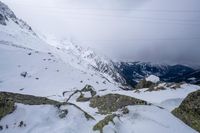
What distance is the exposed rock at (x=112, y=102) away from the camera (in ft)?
103

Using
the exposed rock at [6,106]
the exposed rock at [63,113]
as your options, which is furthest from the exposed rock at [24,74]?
the exposed rock at [63,113]

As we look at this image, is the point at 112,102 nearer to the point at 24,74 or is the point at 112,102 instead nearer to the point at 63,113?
the point at 63,113

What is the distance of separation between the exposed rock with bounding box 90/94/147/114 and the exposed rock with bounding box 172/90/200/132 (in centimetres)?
409

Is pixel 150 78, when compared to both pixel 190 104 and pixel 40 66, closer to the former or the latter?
pixel 190 104

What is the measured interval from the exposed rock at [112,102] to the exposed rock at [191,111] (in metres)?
4.09

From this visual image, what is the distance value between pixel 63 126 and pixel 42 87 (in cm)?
6330

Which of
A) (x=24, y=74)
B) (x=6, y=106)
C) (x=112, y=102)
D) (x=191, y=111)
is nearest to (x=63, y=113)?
(x=6, y=106)

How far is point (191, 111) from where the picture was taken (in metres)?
26.5

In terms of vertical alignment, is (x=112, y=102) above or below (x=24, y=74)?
below

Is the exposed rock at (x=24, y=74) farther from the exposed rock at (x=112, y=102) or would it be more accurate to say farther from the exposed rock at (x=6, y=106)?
the exposed rock at (x=6, y=106)

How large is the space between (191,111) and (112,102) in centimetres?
1080

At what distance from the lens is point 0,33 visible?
166m

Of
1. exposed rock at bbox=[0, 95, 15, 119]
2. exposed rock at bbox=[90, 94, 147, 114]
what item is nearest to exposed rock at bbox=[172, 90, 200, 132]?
exposed rock at bbox=[90, 94, 147, 114]

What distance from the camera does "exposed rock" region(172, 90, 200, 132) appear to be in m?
25.5
